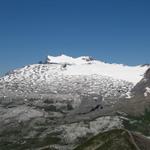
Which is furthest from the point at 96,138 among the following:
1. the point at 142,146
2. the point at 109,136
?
the point at 142,146

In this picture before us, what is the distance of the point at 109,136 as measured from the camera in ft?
276

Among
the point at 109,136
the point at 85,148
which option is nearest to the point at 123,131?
the point at 109,136

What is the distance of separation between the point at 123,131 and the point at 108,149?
573 centimetres

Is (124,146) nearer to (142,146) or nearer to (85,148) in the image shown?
(142,146)

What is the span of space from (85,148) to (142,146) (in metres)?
11.9

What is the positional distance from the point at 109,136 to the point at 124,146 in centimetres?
550

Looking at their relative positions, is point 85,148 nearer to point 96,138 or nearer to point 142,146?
point 96,138

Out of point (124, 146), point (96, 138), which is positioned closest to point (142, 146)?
point (124, 146)

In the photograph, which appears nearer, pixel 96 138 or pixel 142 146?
pixel 142 146

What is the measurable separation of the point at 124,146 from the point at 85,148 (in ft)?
30.2

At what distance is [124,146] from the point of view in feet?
261

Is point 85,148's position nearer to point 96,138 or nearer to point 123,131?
point 96,138

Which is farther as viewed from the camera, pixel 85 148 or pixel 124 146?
pixel 85 148

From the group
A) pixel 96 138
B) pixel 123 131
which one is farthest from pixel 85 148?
pixel 123 131
